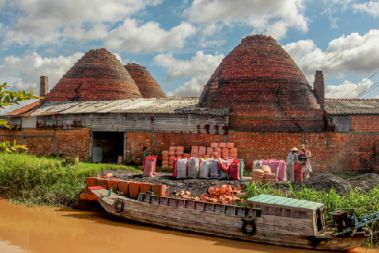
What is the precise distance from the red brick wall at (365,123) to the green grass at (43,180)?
1065 centimetres

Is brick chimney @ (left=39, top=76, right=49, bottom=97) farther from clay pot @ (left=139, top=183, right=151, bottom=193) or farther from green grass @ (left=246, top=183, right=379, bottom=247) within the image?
green grass @ (left=246, top=183, right=379, bottom=247)

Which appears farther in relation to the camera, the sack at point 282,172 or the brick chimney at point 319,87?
the brick chimney at point 319,87

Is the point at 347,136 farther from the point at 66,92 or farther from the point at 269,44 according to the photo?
the point at 66,92

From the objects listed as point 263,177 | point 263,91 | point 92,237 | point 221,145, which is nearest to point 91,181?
point 92,237

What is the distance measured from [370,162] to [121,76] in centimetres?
1652

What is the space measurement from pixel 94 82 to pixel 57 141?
6.22 metres

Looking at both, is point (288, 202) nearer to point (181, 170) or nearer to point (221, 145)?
point (181, 170)

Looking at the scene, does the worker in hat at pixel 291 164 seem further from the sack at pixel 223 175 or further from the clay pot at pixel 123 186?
the clay pot at pixel 123 186

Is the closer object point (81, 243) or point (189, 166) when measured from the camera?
point (81, 243)

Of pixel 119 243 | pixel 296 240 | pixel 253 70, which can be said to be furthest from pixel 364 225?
pixel 253 70

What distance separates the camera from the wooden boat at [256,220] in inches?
327

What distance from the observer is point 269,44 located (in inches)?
781

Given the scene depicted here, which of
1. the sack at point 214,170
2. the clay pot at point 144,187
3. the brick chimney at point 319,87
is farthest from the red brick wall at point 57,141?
the brick chimney at point 319,87

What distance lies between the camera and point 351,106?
18.6 meters
